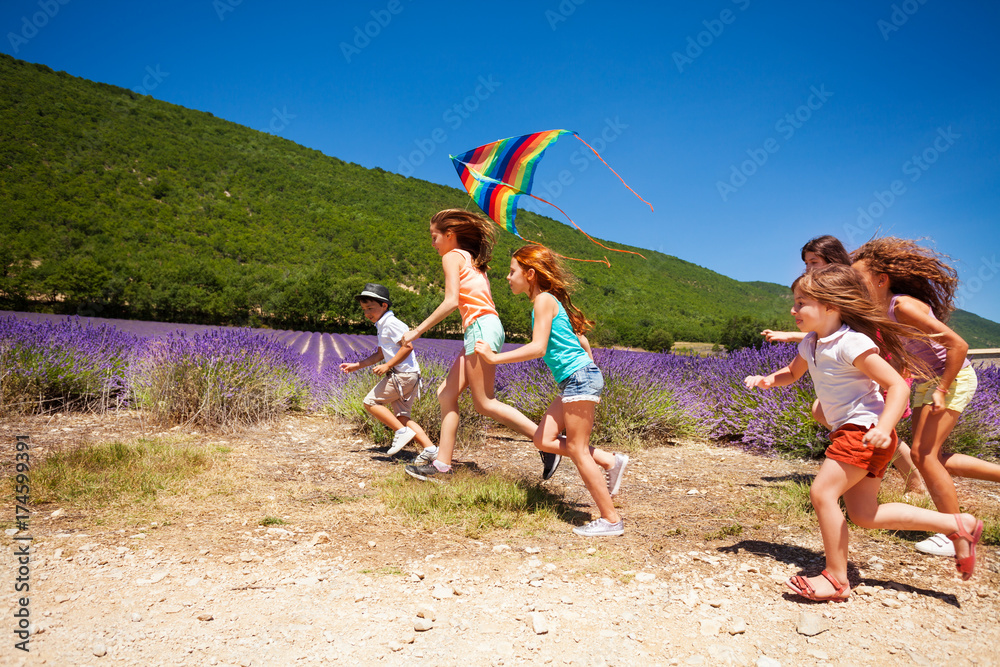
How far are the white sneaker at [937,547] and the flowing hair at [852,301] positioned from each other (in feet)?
3.19

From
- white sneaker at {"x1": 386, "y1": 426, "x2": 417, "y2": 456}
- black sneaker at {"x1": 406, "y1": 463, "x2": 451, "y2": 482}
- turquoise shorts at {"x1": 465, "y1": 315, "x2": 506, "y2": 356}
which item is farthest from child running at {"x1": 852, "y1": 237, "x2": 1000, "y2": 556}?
white sneaker at {"x1": 386, "y1": 426, "x2": 417, "y2": 456}

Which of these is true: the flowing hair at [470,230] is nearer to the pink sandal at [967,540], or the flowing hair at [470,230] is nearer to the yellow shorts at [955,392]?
the yellow shorts at [955,392]

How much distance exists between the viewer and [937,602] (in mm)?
A: 2020

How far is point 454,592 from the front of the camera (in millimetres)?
2035

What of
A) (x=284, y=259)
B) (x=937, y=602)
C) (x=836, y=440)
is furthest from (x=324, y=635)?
(x=284, y=259)

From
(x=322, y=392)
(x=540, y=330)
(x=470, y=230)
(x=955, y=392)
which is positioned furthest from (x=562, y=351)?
(x=322, y=392)

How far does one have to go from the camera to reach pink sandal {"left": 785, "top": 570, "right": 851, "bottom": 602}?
77.8 inches

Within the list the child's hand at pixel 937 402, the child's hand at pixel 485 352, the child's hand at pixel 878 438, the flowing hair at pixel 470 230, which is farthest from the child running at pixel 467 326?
the child's hand at pixel 937 402

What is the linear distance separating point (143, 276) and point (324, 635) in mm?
32369

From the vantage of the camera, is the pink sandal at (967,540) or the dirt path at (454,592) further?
the pink sandal at (967,540)

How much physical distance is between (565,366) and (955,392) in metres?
1.89

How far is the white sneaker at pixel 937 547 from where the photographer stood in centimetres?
240

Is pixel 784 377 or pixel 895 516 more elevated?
pixel 784 377

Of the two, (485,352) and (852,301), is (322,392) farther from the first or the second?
(852,301)
